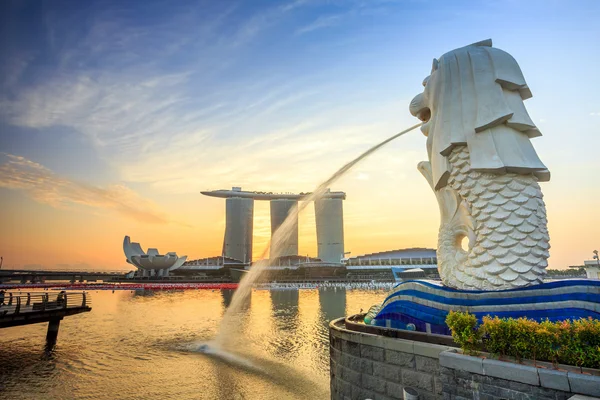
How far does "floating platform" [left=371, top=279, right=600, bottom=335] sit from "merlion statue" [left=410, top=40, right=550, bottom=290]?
16.5 inches

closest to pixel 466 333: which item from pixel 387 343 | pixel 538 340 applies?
pixel 538 340

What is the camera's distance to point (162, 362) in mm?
14250

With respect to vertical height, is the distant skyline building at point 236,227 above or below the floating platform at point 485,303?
above

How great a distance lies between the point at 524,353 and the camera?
496 centimetres

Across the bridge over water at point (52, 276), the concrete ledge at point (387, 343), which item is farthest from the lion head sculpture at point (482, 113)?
the bridge over water at point (52, 276)

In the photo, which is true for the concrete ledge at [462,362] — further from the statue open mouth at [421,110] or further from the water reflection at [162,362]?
the statue open mouth at [421,110]

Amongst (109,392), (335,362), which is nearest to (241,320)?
(109,392)

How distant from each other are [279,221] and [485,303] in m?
115

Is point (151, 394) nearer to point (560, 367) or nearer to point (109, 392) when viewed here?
point (109, 392)

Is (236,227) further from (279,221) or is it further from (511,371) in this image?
(511,371)

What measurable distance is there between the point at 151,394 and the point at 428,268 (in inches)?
3219

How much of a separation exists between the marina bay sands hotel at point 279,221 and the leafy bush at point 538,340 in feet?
373

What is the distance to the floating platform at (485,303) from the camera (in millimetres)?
6656

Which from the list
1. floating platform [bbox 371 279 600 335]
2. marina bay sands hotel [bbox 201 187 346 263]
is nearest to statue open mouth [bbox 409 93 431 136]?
floating platform [bbox 371 279 600 335]
